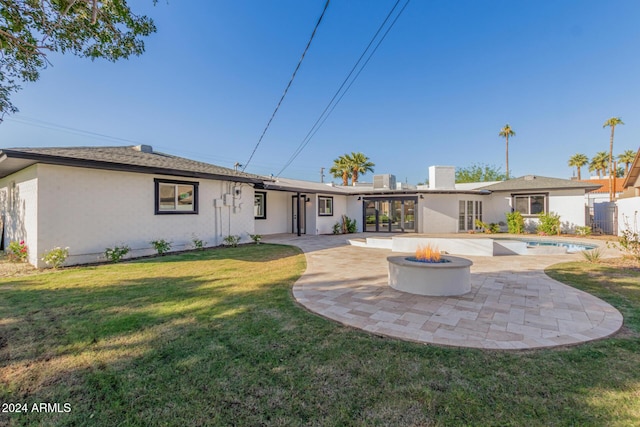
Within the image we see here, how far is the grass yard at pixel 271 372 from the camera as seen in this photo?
77.8 inches

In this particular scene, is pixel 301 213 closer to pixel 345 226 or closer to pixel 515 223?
pixel 345 226

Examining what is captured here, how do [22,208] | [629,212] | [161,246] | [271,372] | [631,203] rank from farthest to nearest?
1. [629,212]
2. [631,203]
3. [161,246]
4. [22,208]
5. [271,372]

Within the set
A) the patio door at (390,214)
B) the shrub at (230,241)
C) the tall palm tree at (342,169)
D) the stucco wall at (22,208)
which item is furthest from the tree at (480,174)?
the stucco wall at (22,208)

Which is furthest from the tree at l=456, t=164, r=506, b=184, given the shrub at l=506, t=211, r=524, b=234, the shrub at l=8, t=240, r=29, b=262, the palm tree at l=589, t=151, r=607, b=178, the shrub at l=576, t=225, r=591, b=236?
the shrub at l=8, t=240, r=29, b=262

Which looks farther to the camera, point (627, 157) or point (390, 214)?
point (627, 157)

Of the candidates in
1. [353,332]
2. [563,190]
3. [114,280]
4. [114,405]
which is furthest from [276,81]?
[563,190]

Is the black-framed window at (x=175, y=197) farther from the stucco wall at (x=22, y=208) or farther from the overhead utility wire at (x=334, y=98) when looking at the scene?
the overhead utility wire at (x=334, y=98)

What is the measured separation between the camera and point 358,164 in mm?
30234

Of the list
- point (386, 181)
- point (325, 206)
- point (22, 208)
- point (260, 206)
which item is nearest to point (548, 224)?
point (386, 181)

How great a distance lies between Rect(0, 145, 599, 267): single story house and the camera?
7172 mm

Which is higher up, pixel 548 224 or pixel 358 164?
pixel 358 164

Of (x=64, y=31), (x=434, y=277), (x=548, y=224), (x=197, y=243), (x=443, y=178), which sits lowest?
(x=434, y=277)

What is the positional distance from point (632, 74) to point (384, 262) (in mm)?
13784

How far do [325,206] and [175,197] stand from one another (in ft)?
30.3
